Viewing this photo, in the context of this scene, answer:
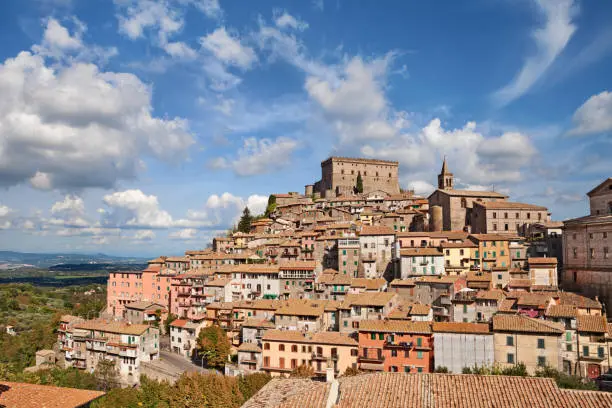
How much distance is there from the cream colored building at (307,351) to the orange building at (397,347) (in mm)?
1639

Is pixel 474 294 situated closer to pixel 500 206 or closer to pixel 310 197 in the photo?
pixel 500 206

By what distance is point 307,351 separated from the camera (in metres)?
47.5

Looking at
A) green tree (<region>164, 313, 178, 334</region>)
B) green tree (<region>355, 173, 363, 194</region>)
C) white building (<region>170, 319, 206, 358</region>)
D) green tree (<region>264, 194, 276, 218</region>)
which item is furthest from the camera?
green tree (<region>355, 173, 363, 194</region>)

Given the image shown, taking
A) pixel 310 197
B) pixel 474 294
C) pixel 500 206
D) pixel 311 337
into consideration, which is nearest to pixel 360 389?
pixel 311 337

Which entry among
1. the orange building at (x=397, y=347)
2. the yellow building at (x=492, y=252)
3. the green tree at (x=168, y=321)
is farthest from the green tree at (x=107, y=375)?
the yellow building at (x=492, y=252)

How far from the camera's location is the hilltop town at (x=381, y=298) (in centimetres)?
4075

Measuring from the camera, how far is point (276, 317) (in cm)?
5409

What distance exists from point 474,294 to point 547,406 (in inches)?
1306

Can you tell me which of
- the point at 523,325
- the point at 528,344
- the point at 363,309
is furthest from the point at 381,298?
the point at 528,344

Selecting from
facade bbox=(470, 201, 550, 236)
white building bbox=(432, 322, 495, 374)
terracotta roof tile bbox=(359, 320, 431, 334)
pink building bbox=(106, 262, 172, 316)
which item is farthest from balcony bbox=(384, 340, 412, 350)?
pink building bbox=(106, 262, 172, 316)

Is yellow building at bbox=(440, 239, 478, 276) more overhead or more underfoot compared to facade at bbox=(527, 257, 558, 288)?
more overhead

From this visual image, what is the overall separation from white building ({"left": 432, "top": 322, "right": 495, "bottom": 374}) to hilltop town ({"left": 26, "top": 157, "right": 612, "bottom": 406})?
0.38 ft

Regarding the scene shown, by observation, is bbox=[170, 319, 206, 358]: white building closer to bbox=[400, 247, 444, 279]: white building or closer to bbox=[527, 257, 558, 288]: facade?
bbox=[400, 247, 444, 279]: white building

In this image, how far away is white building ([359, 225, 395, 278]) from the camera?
66375 millimetres
